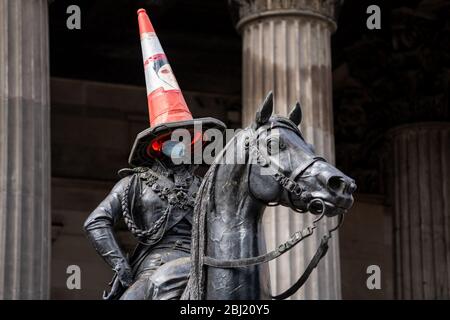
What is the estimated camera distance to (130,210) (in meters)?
12.1

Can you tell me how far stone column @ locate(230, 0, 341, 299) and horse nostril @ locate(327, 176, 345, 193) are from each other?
12798 mm

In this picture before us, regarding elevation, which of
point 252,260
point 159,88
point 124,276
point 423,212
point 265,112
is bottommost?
point 252,260

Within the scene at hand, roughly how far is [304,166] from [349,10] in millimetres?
19328

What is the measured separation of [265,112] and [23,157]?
11.4 metres

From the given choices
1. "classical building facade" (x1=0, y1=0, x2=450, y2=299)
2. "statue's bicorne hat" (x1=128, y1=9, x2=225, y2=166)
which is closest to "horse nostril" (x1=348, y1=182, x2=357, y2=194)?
"statue's bicorne hat" (x1=128, y1=9, x2=225, y2=166)

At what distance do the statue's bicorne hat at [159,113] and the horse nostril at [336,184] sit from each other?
Answer: 1.48 metres

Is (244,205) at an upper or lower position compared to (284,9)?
lower

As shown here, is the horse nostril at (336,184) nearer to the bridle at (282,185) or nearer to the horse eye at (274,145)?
the bridle at (282,185)

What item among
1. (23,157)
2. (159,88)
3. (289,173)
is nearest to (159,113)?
(159,88)

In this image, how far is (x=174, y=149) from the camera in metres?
12.0

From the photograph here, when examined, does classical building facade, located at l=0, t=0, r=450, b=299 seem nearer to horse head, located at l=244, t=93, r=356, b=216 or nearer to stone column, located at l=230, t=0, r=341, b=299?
stone column, located at l=230, t=0, r=341, b=299

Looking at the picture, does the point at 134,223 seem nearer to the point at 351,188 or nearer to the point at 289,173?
the point at 289,173
